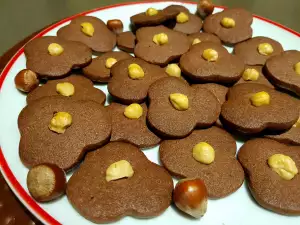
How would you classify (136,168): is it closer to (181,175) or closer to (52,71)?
(181,175)

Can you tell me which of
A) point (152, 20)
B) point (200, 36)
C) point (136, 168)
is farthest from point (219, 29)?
point (136, 168)

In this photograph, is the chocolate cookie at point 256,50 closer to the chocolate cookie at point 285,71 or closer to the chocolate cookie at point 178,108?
the chocolate cookie at point 285,71

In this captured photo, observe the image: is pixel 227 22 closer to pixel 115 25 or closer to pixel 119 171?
pixel 115 25

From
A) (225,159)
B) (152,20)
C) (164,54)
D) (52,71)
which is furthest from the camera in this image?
(152,20)

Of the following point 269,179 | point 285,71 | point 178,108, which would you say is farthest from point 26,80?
point 285,71

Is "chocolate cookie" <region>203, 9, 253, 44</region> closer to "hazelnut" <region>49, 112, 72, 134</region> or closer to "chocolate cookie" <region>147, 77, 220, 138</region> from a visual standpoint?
"chocolate cookie" <region>147, 77, 220, 138</region>

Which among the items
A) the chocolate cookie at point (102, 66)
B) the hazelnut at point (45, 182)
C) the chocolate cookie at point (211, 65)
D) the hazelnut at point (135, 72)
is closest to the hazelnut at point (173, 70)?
the chocolate cookie at point (211, 65)
